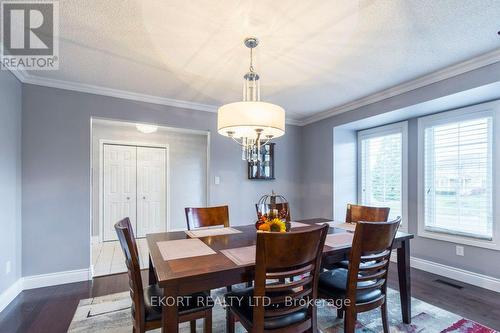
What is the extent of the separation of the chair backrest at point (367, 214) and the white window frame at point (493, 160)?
1.30 m

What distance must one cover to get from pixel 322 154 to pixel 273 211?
9.01 feet

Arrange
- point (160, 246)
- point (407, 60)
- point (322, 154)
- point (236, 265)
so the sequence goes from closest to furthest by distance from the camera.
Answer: point (236, 265) < point (160, 246) < point (407, 60) < point (322, 154)

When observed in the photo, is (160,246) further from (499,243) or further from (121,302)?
(499,243)

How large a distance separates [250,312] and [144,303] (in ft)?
2.05

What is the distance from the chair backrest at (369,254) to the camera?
1553 mm


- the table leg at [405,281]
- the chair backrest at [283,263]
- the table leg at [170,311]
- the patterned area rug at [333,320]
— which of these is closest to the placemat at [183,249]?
the table leg at [170,311]

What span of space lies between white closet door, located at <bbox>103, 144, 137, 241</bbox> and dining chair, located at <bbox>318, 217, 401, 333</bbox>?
448 cm

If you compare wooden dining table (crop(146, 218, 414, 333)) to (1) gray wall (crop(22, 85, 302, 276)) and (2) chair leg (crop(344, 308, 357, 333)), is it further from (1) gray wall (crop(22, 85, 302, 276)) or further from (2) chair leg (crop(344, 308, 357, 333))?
(1) gray wall (crop(22, 85, 302, 276))

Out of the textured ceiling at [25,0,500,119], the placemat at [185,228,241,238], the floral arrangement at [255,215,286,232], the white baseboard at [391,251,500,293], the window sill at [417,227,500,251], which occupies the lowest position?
the white baseboard at [391,251,500,293]

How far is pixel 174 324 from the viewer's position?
4.09 feet

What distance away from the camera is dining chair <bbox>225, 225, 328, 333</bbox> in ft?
4.08

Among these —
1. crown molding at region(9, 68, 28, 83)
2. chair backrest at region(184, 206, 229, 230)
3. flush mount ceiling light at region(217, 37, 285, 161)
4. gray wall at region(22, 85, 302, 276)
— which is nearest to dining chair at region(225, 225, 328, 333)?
flush mount ceiling light at region(217, 37, 285, 161)

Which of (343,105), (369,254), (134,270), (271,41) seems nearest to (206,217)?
(134,270)

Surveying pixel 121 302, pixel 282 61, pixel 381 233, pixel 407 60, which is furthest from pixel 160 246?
pixel 407 60
